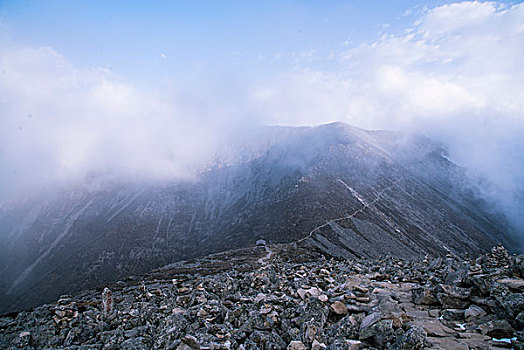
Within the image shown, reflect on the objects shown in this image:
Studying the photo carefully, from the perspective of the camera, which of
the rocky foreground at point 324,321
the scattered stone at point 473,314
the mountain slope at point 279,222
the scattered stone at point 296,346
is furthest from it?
the mountain slope at point 279,222

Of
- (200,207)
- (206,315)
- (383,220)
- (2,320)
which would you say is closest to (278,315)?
(206,315)

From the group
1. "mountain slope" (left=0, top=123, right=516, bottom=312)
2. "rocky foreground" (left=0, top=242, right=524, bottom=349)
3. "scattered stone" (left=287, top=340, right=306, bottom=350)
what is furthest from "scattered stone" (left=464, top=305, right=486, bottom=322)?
"mountain slope" (left=0, top=123, right=516, bottom=312)

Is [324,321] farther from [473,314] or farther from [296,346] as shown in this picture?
[473,314]

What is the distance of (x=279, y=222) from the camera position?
112 metres

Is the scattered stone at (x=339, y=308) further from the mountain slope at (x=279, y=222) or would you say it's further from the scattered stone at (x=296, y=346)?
the mountain slope at (x=279, y=222)

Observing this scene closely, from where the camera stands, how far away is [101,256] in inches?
5591

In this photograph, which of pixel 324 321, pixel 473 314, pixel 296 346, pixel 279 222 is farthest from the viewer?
pixel 279 222

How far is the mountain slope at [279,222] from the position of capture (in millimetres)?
107250

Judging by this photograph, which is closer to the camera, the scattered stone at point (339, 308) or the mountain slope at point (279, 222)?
the scattered stone at point (339, 308)

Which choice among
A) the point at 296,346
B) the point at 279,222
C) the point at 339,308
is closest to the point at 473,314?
the point at 339,308

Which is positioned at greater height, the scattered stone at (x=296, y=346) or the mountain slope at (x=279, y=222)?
the scattered stone at (x=296, y=346)

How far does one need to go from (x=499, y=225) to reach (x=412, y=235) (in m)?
106

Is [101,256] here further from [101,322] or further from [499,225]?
[499,225]

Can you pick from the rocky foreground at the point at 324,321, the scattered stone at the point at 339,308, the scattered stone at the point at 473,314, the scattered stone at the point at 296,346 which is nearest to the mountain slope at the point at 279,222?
the rocky foreground at the point at 324,321
